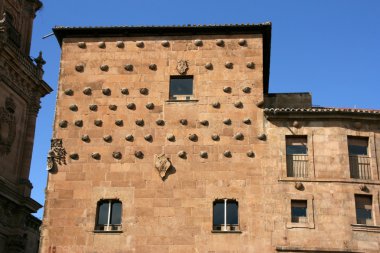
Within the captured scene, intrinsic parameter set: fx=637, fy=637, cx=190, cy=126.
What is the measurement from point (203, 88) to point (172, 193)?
4.63m

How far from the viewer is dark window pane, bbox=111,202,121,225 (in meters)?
24.3

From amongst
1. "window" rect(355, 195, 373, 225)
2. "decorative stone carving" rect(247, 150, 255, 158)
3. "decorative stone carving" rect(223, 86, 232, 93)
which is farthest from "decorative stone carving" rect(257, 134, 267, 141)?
"window" rect(355, 195, 373, 225)

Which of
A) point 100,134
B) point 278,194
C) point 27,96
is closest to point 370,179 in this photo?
point 278,194

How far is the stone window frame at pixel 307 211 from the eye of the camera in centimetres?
2361

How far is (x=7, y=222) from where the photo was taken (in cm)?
4716

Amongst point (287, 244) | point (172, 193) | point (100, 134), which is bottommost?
point (287, 244)

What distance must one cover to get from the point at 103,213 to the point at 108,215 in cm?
24

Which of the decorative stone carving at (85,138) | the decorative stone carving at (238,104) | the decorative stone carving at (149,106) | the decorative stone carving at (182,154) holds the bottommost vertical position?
the decorative stone carving at (182,154)

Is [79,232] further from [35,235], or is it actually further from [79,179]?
[35,235]

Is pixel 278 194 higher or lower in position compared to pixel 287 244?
higher

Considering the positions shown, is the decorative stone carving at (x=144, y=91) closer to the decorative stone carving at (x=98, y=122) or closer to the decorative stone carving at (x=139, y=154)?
the decorative stone carving at (x=98, y=122)

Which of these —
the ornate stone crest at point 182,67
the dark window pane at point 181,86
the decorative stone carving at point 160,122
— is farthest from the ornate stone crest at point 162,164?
the ornate stone crest at point 182,67

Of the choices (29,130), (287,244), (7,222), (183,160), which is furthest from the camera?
(29,130)

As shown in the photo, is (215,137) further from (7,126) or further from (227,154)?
(7,126)
